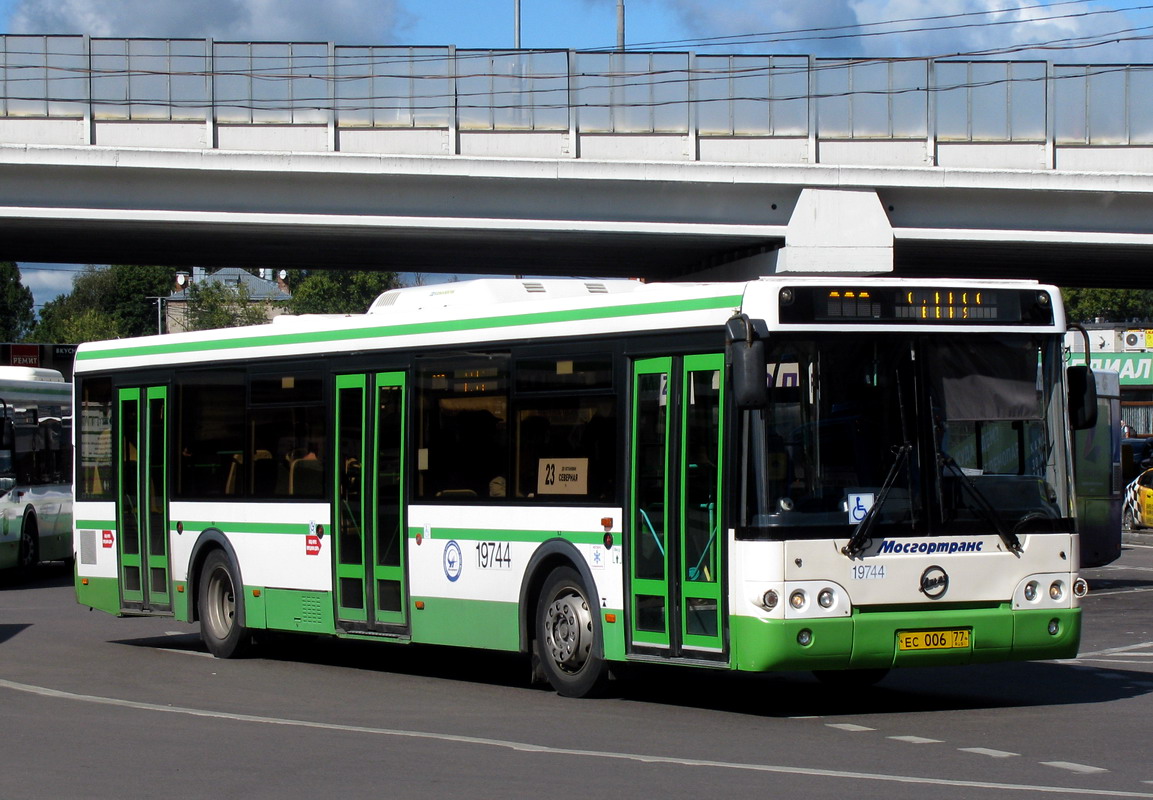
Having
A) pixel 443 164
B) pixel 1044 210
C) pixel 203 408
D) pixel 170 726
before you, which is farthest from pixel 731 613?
pixel 1044 210

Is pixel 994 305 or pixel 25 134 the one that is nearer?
pixel 994 305

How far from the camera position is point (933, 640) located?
432 inches

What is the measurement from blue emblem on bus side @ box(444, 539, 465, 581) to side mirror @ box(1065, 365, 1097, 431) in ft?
15.3

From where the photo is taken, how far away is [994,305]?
11.6 metres

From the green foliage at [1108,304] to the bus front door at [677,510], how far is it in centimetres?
10194

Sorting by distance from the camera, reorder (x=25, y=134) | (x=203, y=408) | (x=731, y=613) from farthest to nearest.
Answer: (x=25, y=134), (x=203, y=408), (x=731, y=613)

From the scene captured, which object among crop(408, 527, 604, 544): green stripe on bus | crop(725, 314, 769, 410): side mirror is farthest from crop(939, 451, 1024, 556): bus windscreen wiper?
crop(408, 527, 604, 544): green stripe on bus

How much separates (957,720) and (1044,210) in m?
22.0

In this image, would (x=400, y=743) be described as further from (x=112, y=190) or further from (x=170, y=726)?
(x=112, y=190)

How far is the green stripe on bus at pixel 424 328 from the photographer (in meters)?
11.6

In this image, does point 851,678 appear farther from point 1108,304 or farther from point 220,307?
point 220,307

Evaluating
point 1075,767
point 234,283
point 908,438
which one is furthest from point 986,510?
A: point 234,283

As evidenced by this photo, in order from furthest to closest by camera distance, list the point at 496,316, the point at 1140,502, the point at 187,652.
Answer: the point at 1140,502, the point at 187,652, the point at 496,316

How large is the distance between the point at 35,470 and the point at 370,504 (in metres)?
14.8
